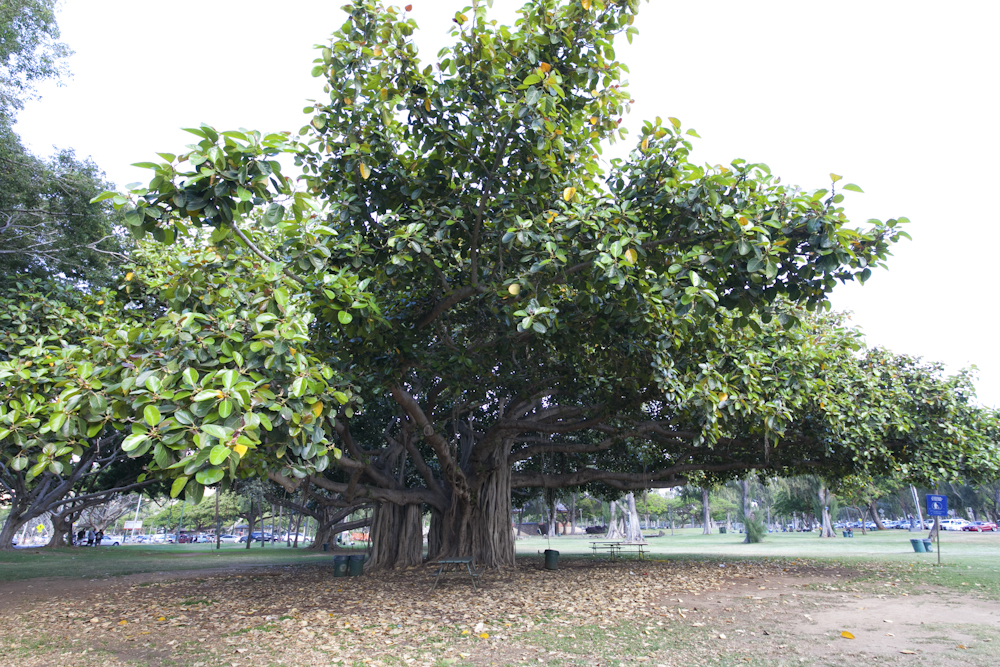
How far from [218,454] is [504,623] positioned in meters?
4.08

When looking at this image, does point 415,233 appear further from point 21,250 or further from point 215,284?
point 21,250

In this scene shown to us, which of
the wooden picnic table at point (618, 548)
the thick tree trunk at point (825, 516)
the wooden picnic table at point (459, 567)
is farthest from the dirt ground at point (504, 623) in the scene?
A: the thick tree trunk at point (825, 516)

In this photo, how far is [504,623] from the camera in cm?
610

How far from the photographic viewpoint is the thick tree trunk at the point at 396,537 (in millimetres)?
13219

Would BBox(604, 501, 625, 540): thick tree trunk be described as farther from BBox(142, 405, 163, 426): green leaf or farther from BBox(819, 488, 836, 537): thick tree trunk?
BBox(142, 405, 163, 426): green leaf

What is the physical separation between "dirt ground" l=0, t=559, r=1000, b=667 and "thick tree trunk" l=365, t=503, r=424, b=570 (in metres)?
3.29

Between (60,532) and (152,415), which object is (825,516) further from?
(60,532)

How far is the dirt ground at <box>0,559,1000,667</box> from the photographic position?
15.9 ft

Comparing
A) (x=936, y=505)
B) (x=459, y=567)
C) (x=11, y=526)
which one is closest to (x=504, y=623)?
(x=459, y=567)

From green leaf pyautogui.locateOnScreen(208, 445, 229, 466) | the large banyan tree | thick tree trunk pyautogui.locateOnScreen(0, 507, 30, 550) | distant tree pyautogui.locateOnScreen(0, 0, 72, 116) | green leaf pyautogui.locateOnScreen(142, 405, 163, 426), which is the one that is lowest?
thick tree trunk pyautogui.locateOnScreen(0, 507, 30, 550)

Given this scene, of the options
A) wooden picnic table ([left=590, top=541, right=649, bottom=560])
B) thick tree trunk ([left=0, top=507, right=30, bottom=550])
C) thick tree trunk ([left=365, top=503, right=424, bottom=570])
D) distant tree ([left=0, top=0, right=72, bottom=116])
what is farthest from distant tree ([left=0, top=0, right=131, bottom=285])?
wooden picnic table ([left=590, top=541, right=649, bottom=560])

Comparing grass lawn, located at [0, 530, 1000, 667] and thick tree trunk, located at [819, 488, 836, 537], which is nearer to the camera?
grass lawn, located at [0, 530, 1000, 667]

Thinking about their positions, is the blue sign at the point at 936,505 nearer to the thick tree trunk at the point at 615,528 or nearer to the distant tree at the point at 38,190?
the distant tree at the point at 38,190

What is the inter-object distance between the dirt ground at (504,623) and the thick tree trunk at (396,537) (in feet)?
10.8
